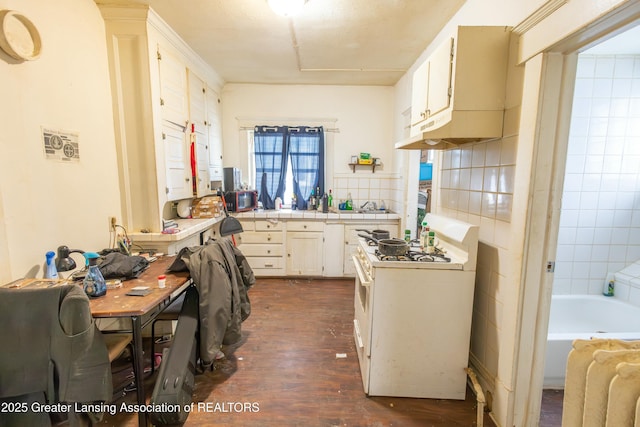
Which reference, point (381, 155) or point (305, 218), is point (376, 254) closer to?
point (305, 218)

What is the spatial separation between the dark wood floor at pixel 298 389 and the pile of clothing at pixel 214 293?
0.28 m

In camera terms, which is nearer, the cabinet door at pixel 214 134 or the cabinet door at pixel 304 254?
the cabinet door at pixel 214 134

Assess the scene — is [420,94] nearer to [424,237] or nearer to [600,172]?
[424,237]

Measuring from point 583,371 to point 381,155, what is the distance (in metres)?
3.41

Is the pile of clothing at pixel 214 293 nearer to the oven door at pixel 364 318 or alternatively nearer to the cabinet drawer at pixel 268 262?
the oven door at pixel 364 318

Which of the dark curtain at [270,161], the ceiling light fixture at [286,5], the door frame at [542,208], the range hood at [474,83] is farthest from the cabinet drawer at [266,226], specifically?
the door frame at [542,208]

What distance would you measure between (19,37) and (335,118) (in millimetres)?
3129

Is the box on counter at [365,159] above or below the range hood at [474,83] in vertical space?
below

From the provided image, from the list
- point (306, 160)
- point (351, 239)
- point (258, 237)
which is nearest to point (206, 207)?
point (258, 237)

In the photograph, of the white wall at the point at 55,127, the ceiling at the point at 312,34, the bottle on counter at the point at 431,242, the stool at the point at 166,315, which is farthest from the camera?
the ceiling at the point at 312,34

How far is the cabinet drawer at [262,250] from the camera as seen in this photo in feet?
12.1

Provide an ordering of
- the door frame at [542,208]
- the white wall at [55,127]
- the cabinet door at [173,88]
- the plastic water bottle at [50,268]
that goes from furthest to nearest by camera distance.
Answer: the cabinet door at [173,88]
the plastic water bottle at [50,268]
the white wall at [55,127]
the door frame at [542,208]

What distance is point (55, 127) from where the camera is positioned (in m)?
1.73

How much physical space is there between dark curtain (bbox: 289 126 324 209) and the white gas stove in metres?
2.43
